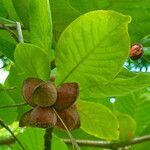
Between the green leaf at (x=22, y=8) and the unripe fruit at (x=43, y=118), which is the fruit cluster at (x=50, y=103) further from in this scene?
the green leaf at (x=22, y=8)

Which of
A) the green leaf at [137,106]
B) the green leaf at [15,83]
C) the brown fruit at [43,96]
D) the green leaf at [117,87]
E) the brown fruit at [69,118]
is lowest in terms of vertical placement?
the green leaf at [137,106]

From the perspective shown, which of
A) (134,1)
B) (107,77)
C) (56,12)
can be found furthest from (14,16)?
(107,77)

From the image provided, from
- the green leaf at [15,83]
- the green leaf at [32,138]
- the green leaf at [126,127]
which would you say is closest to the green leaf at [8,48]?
the green leaf at [15,83]

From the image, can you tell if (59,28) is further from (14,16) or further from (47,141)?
(47,141)

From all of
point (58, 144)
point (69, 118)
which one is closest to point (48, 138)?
point (69, 118)

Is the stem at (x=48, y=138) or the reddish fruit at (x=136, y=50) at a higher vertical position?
the reddish fruit at (x=136, y=50)

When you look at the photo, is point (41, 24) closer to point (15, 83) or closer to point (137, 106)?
point (15, 83)
